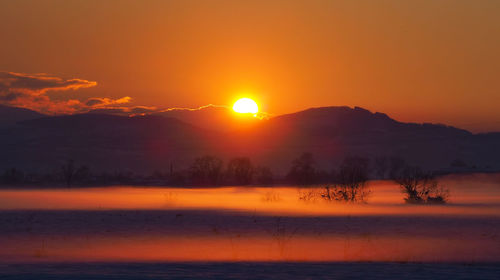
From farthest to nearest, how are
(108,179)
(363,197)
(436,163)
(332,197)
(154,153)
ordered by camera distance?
(154,153)
(436,163)
(108,179)
(363,197)
(332,197)

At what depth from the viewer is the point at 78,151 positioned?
449ft

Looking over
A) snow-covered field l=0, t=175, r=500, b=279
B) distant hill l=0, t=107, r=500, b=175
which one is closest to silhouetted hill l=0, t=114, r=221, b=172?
distant hill l=0, t=107, r=500, b=175

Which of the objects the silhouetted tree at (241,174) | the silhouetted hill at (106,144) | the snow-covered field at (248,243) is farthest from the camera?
the silhouetted hill at (106,144)

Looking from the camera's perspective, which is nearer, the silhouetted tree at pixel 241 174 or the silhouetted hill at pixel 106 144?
the silhouetted tree at pixel 241 174

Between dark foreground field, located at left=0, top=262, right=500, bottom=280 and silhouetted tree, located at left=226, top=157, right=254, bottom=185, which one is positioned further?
silhouetted tree, located at left=226, top=157, right=254, bottom=185

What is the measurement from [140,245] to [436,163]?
121 metres

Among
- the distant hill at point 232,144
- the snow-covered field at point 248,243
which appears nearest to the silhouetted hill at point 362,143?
the distant hill at point 232,144

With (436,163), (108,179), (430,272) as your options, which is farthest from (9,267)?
(436,163)

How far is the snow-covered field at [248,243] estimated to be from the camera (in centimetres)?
1214

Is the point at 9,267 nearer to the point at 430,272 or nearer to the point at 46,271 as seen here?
the point at 46,271

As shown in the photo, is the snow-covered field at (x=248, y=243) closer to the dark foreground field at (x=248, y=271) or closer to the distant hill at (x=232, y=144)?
the dark foreground field at (x=248, y=271)

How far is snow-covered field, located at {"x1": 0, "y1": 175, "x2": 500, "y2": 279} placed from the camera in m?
12.1

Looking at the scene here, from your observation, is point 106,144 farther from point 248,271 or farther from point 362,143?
point 248,271

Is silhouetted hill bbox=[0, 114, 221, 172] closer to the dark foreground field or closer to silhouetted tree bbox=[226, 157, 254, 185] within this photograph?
silhouetted tree bbox=[226, 157, 254, 185]
